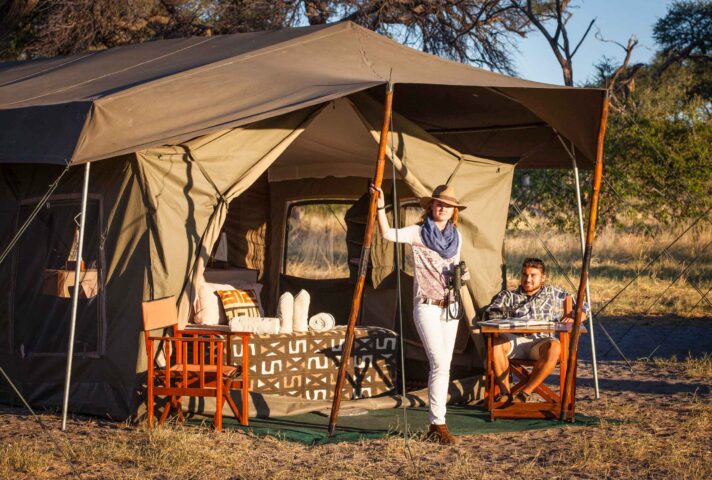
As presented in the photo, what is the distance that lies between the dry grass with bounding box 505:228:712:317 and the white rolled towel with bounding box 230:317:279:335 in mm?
5962

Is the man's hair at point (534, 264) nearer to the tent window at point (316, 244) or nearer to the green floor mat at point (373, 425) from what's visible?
the green floor mat at point (373, 425)

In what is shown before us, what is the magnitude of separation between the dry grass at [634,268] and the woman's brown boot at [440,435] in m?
6.14

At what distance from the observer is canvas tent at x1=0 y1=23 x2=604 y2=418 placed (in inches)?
252

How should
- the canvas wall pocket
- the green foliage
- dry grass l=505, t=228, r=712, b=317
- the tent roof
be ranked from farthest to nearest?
1. the green foliage
2. dry grass l=505, t=228, r=712, b=317
3. the canvas wall pocket
4. the tent roof

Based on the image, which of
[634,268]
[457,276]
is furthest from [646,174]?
[457,276]

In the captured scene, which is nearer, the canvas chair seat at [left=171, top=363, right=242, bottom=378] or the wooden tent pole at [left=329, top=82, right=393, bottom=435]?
the wooden tent pole at [left=329, top=82, right=393, bottom=435]

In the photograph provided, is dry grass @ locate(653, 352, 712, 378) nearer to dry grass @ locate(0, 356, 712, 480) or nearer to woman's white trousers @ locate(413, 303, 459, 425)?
dry grass @ locate(0, 356, 712, 480)

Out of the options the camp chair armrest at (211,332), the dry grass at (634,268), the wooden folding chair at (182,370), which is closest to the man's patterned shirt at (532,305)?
the camp chair armrest at (211,332)

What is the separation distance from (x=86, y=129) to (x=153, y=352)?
138 cm

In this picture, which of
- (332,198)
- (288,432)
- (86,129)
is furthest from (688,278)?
(86,129)

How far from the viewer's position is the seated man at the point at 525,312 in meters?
7.26

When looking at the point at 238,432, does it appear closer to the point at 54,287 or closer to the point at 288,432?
the point at 288,432

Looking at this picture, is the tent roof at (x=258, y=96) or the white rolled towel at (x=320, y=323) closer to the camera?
the tent roof at (x=258, y=96)

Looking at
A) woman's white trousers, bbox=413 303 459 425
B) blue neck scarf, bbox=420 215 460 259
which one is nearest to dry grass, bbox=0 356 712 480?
woman's white trousers, bbox=413 303 459 425
